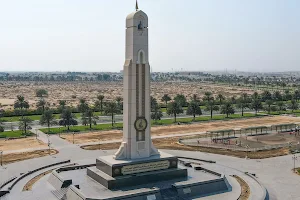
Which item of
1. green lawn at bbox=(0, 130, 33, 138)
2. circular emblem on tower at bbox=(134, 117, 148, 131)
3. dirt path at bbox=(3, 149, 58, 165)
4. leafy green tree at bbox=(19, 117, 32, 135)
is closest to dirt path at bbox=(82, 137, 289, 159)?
dirt path at bbox=(3, 149, 58, 165)

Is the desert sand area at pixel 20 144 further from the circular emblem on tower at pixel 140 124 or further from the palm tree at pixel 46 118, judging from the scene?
the circular emblem on tower at pixel 140 124

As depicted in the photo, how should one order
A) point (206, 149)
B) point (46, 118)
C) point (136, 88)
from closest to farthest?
1. point (136, 88)
2. point (206, 149)
3. point (46, 118)

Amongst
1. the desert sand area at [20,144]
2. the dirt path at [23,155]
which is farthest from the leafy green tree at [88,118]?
the dirt path at [23,155]

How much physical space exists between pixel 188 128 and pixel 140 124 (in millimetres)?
39977

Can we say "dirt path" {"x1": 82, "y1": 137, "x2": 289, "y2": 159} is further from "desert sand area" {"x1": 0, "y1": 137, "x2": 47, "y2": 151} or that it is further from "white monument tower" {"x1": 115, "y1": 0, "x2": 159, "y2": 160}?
"white monument tower" {"x1": 115, "y1": 0, "x2": 159, "y2": 160}

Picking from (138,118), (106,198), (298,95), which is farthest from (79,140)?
(298,95)

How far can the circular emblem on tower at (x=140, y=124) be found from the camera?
38406 millimetres

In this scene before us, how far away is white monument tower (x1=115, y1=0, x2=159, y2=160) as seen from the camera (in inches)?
1494

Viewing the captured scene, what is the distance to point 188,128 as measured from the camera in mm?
77438

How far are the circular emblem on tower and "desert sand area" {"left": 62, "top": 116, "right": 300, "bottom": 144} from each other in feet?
87.5

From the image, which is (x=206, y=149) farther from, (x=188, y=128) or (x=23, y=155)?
(x=23, y=155)

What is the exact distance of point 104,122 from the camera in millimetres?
84062

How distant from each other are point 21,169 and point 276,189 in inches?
1151

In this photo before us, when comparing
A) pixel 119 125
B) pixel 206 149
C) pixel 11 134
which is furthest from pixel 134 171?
pixel 119 125
